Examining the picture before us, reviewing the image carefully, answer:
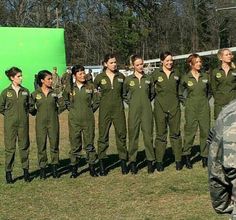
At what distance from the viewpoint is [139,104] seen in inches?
295

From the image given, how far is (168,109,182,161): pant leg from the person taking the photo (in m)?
7.67

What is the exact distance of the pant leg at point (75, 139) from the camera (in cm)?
755

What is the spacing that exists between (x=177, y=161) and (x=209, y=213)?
91.7 inches

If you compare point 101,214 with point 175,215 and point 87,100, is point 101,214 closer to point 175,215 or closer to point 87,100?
point 175,215

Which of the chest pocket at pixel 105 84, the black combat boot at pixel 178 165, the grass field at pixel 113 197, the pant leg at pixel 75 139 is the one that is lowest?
the grass field at pixel 113 197

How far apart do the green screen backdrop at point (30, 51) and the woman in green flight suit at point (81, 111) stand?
16.9 m

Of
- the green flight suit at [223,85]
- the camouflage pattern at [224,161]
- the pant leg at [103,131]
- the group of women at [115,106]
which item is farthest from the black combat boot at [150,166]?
the camouflage pattern at [224,161]

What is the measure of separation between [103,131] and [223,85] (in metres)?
1.84

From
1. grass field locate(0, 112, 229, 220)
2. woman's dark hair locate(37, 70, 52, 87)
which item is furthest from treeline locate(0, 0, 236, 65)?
grass field locate(0, 112, 229, 220)

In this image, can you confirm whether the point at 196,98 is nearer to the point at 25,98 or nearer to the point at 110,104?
the point at 110,104

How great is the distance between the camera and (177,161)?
785 centimetres

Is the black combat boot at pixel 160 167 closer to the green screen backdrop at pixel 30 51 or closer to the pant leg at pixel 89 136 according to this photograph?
the pant leg at pixel 89 136

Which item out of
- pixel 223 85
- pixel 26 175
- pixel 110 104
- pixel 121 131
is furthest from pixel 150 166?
pixel 26 175

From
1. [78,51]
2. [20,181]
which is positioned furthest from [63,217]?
[78,51]
